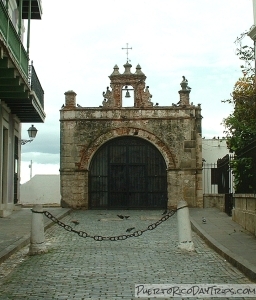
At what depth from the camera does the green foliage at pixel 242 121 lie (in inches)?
554

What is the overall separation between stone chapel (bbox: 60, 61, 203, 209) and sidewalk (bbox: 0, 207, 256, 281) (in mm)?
7430

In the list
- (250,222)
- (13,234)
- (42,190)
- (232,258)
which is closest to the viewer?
(232,258)

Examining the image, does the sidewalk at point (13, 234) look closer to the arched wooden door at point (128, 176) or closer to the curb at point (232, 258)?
the curb at point (232, 258)

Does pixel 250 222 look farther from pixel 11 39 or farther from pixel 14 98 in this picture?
pixel 14 98

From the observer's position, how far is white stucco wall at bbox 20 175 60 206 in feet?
99.8

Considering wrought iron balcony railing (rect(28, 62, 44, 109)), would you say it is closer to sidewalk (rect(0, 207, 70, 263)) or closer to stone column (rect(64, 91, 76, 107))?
sidewalk (rect(0, 207, 70, 263))

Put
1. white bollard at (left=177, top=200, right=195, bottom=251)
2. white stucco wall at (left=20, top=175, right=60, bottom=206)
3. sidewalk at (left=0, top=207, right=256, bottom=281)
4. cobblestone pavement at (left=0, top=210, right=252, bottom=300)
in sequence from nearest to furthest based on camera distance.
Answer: cobblestone pavement at (left=0, top=210, right=252, bottom=300), sidewalk at (left=0, top=207, right=256, bottom=281), white bollard at (left=177, top=200, right=195, bottom=251), white stucco wall at (left=20, top=175, right=60, bottom=206)

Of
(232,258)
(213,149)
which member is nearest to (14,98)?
(232,258)

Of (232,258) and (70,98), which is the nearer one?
(232,258)

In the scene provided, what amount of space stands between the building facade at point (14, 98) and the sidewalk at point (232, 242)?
5958mm

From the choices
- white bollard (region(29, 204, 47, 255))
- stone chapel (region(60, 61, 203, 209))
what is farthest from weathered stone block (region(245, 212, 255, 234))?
stone chapel (region(60, 61, 203, 209))

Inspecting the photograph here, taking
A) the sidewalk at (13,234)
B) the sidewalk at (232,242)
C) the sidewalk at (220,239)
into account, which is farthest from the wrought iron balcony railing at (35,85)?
the sidewalk at (232,242)

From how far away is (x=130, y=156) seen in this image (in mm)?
23938

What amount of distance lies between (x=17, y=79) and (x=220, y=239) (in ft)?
21.8
